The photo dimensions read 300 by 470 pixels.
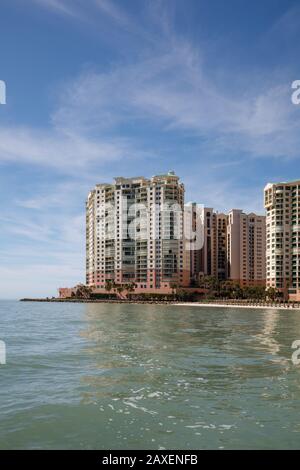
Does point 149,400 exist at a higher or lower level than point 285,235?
lower

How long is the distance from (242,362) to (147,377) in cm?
798

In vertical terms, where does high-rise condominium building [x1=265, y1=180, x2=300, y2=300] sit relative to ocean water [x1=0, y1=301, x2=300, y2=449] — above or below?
above

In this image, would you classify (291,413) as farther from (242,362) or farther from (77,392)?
(242,362)

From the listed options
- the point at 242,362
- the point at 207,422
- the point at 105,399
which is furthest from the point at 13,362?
the point at 207,422

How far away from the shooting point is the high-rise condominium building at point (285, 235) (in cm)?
18512

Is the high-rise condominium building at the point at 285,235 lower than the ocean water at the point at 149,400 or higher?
higher

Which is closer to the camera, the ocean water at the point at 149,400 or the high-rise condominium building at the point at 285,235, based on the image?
the ocean water at the point at 149,400

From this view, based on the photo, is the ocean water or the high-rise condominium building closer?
the ocean water

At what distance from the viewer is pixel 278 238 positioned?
18888 cm

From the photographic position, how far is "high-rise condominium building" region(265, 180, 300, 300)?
185125 millimetres

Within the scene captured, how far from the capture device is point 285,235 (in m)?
188

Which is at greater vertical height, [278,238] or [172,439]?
[278,238]
